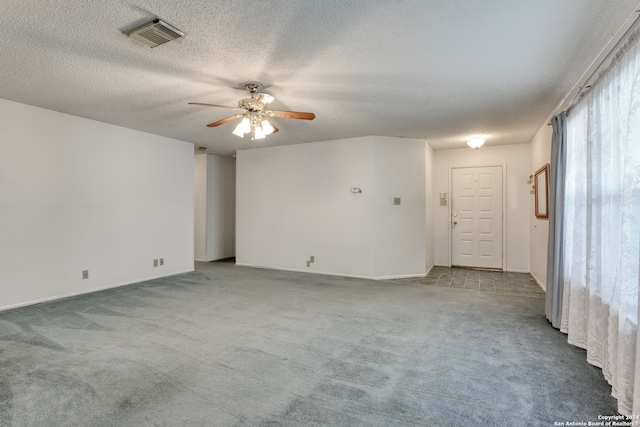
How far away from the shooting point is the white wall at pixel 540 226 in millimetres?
4551

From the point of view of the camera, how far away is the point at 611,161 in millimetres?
2299

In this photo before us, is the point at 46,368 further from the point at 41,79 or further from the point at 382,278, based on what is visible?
the point at 382,278

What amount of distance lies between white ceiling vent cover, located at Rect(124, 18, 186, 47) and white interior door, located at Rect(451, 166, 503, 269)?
5.92 m

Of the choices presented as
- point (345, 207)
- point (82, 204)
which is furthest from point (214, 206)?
point (345, 207)

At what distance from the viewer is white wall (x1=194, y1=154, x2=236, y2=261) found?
292 inches

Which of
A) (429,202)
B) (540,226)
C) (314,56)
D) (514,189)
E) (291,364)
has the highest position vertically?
(314,56)

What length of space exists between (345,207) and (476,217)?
287 cm

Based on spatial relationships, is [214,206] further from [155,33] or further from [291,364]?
[291,364]

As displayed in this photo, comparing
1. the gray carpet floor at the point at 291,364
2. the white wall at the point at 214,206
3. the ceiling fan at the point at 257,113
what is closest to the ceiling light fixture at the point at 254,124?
the ceiling fan at the point at 257,113

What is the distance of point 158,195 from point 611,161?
5.94 meters

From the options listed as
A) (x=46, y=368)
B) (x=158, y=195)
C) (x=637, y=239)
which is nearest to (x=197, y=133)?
(x=158, y=195)

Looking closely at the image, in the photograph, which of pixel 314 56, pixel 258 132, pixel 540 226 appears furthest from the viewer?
pixel 540 226

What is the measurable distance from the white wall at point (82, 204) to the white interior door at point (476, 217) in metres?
5.50

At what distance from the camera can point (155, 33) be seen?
2277 millimetres
